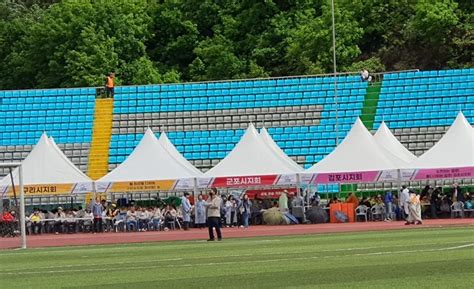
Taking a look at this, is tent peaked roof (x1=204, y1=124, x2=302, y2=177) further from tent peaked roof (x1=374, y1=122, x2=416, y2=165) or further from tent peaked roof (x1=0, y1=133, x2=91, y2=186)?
tent peaked roof (x1=0, y1=133, x2=91, y2=186)

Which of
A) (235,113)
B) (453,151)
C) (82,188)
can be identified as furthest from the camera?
(235,113)

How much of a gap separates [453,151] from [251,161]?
8.15 metres

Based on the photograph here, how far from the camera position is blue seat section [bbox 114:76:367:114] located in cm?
6938

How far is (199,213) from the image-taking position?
54031 millimetres

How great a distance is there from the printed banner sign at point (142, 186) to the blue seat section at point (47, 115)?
1463 cm

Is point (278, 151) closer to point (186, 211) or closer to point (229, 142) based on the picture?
point (186, 211)

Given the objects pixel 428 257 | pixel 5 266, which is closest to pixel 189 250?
pixel 5 266

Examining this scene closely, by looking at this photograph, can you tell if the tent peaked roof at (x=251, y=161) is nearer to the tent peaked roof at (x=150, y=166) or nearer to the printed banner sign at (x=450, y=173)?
the tent peaked roof at (x=150, y=166)

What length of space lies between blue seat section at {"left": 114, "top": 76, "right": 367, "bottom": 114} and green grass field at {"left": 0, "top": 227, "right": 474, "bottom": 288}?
33576 millimetres

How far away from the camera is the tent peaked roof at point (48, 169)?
181 ft

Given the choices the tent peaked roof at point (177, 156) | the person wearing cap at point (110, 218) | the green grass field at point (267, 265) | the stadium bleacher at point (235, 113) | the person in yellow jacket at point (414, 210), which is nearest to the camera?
the green grass field at point (267, 265)

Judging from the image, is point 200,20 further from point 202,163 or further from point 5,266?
point 5,266

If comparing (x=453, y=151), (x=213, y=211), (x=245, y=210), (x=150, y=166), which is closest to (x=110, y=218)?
(x=150, y=166)

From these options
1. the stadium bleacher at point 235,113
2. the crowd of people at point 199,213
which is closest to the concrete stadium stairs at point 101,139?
the stadium bleacher at point 235,113
